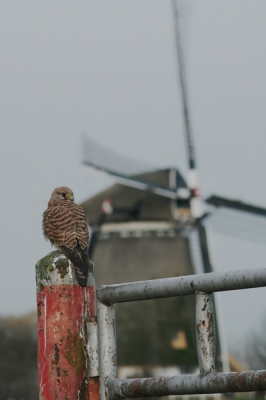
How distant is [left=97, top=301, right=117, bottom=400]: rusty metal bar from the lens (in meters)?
3.84

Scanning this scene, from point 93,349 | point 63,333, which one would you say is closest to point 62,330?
point 63,333

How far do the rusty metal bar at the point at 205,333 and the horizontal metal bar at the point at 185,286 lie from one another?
0.16 feet

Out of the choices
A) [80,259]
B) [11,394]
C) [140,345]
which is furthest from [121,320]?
[80,259]

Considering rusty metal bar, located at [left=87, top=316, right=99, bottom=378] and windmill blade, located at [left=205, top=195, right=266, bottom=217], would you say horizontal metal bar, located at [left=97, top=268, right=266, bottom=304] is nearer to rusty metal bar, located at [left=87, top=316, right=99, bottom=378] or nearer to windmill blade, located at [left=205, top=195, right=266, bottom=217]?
rusty metal bar, located at [left=87, top=316, right=99, bottom=378]

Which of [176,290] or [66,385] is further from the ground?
[176,290]

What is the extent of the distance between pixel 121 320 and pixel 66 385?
102 feet

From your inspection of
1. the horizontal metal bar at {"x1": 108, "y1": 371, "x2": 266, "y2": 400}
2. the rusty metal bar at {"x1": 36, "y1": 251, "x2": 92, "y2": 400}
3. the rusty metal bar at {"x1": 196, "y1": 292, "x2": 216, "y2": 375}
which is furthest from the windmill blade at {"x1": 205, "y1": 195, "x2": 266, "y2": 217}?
the rusty metal bar at {"x1": 196, "y1": 292, "x2": 216, "y2": 375}

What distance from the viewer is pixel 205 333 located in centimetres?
341

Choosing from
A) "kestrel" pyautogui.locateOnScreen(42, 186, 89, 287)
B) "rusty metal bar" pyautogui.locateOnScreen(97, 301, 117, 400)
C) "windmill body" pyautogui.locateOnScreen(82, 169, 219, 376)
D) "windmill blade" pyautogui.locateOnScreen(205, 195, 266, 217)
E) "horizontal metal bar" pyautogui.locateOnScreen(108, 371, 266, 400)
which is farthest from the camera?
"windmill blade" pyautogui.locateOnScreen(205, 195, 266, 217)

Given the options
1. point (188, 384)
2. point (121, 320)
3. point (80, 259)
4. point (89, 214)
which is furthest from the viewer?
point (89, 214)

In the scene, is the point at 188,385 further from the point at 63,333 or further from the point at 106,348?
the point at 63,333

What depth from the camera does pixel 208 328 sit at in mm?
3414

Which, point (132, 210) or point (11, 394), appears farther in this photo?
point (11, 394)

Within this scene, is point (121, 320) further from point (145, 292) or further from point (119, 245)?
A: point (145, 292)
